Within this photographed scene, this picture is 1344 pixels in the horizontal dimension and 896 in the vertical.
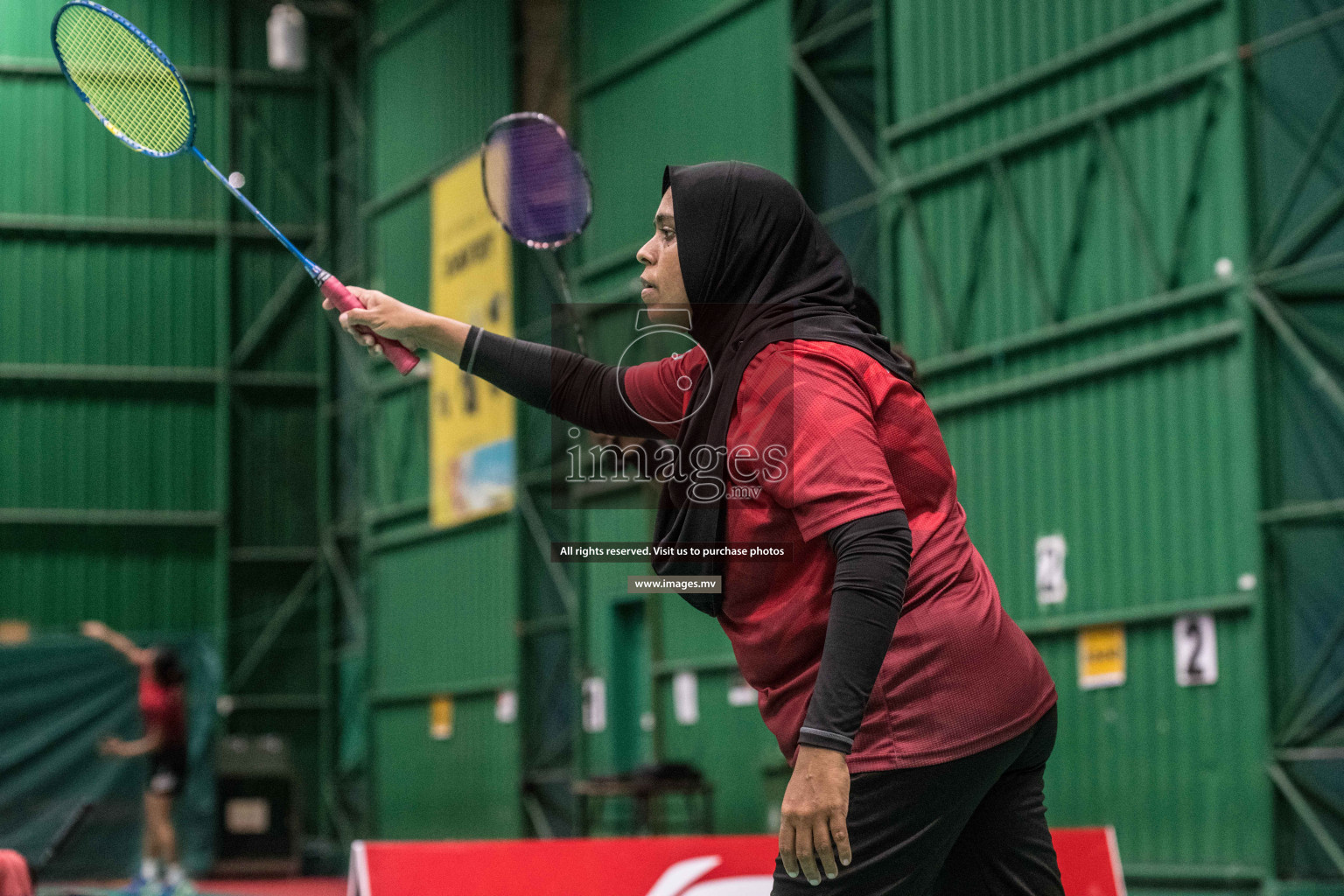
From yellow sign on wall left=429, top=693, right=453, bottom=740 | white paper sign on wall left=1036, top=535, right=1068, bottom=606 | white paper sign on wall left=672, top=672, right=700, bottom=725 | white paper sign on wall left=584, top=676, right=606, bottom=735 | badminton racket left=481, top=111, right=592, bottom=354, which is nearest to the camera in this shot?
badminton racket left=481, top=111, right=592, bottom=354

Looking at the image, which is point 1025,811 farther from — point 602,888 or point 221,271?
point 221,271

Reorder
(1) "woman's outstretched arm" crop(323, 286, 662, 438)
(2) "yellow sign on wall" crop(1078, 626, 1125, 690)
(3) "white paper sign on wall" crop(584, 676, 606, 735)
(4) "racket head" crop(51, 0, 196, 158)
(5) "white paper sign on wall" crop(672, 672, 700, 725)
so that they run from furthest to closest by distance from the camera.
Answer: (3) "white paper sign on wall" crop(584, 676, 606, 735)
(5) "white paper sign on wall" crop(672, 672, 700, 725)
(2) "yellow sign on wall" crop(1078, 626, 1125, 690)
(4) "racket head" crop(51, 0, 196, 158)
(1) "woman's outstretched arm" crop(323, 286, 662, 438)

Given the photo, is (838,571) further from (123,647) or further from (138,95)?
(123,647)

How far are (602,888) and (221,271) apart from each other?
1665cm

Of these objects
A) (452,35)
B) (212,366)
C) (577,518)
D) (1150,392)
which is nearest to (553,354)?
(1150,392)

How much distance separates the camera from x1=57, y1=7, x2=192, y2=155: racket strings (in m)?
3.71

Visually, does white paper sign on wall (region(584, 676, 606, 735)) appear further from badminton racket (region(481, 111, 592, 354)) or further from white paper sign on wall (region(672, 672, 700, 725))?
badminton racket (region(481, 111, 592, 354))

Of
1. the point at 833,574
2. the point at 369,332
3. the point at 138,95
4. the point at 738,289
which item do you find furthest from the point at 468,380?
the point at 833,574

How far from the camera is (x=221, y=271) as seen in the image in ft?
63.5

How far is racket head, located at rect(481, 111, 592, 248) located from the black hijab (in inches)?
67.7

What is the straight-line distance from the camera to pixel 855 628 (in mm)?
2203

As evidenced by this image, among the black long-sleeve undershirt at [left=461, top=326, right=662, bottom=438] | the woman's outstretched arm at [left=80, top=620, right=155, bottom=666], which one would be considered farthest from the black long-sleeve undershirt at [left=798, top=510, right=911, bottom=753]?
the woman's outstretched arm at [left=80, top=620, right=155, bottom=666]

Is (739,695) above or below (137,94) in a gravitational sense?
below

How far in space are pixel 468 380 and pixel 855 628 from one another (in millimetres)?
14320
